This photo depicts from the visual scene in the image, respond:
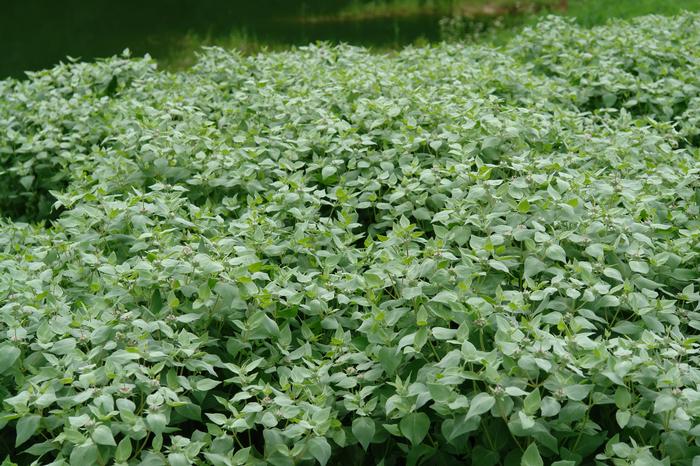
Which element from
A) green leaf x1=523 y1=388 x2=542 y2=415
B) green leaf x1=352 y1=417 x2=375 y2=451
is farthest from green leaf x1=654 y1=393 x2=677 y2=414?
green leaf x1=352 y1=417 x2=375 y2=451

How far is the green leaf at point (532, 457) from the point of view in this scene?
1.77m

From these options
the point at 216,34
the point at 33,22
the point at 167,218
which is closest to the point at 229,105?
the point at 167,218

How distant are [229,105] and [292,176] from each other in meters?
1.16

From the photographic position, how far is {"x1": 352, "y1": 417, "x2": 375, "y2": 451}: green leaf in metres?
1.92

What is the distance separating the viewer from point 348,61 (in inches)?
196

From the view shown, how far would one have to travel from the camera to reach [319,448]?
1842mm

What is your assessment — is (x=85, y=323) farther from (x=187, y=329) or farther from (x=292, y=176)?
(x=292, y=176)

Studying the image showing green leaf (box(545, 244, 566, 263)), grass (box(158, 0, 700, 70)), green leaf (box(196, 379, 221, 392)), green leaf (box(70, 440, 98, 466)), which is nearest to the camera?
green leaf (box(70, 440, 98, 466))

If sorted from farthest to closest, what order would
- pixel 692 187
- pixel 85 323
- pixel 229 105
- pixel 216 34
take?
1. pixel 216 34
2. pixel 229 105
3. pixel 692 187
4. pixel 85 323

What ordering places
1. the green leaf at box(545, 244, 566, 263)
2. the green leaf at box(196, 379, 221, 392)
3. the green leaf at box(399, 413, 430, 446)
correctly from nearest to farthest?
1. the green leaf at box(399, 413, 430, 446)
2. the green leaf at box(196, 379, 221, 392)
3. the green leaf at box(545, 244, 566, 263)

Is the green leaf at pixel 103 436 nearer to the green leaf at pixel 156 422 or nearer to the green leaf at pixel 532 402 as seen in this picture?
the green leaf at pixel 156 422

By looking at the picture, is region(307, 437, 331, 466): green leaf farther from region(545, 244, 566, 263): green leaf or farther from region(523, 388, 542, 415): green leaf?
region(545, 244, 566, 263): green leaf

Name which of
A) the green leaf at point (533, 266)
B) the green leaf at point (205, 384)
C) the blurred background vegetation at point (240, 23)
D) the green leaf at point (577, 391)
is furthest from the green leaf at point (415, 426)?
the blurred background vegetation at point (240, 23)

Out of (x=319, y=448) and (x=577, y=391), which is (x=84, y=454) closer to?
(x=319, y=448)
